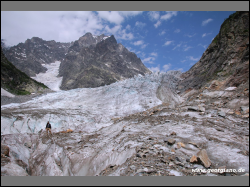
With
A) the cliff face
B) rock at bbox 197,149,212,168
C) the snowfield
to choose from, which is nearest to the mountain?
the snowfield

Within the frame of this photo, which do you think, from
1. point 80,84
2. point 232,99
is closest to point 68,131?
point 232,99

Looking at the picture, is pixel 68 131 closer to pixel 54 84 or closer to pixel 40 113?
pixel 40 113

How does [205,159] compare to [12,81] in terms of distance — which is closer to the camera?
[205,159]

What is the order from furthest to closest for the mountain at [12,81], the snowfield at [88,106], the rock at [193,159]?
1. the snowfield at [88,106]
2. the mountain at [12,81]
3. the rock at [193,159]

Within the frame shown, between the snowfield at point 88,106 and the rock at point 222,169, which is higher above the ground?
the snowfield at point 88,106

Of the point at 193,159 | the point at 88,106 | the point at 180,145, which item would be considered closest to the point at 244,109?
the point at 180,145

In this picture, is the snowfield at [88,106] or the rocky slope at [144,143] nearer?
the rocky slope at [144,143]

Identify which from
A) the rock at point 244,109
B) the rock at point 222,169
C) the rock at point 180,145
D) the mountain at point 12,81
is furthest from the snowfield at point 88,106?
the rock at point 222,169

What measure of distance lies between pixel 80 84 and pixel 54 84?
49781 mm

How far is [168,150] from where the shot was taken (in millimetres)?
8461

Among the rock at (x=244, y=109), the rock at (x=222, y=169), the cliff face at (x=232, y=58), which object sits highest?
the cliff face at (x=232, y=58)

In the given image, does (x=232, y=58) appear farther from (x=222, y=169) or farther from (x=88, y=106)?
(x=88, y=106)

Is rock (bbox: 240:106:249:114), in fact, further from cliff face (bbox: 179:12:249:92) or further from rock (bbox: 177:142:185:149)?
rock (bbox: 177:142:185:149)

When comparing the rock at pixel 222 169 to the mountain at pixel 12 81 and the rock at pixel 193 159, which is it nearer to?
the rock at pixel 193 159
